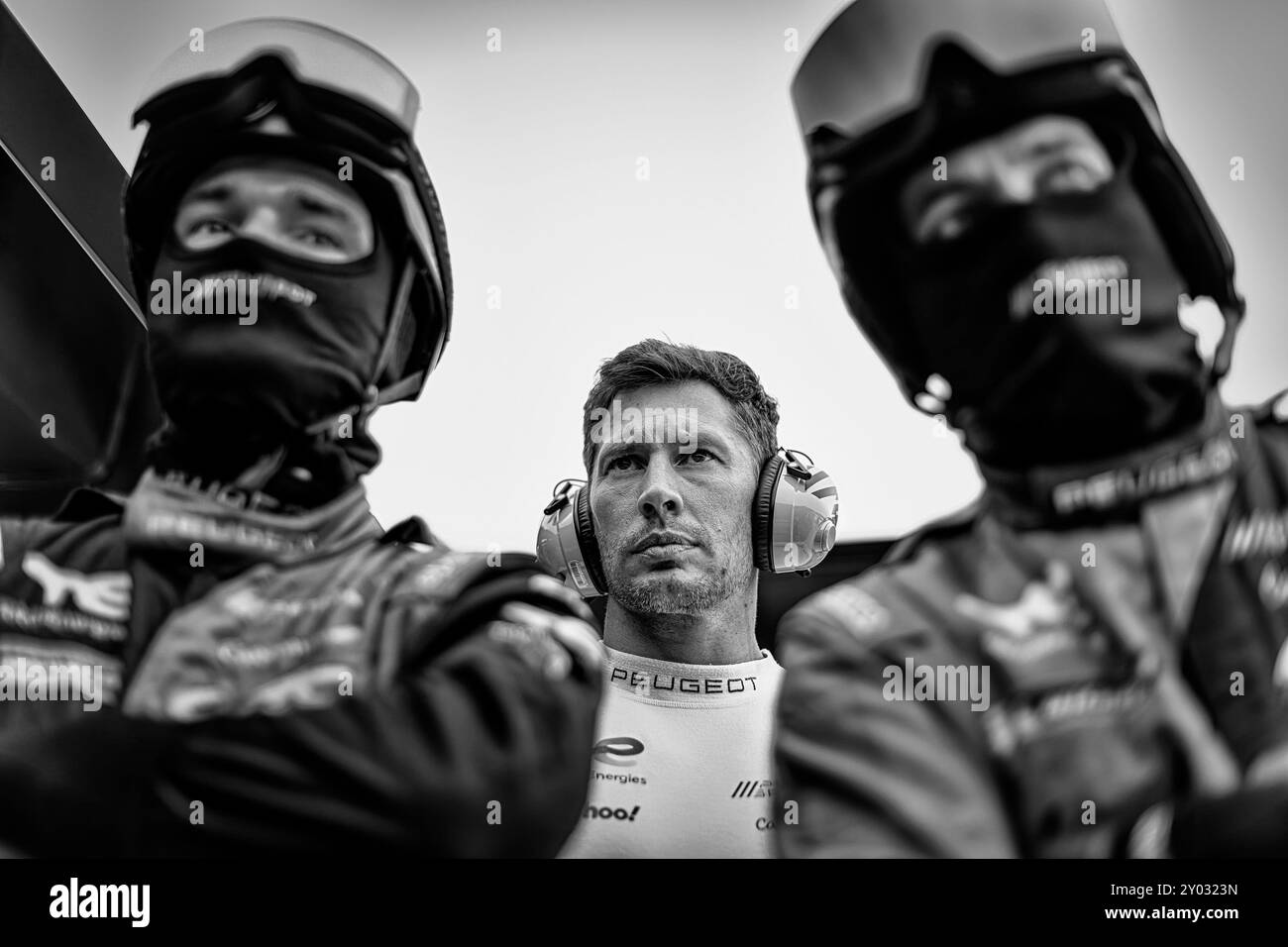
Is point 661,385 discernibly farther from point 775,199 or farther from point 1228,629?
point 1228,629

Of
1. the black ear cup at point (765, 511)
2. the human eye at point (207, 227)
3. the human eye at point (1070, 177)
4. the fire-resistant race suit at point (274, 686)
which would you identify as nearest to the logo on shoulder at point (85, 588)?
the fire-resistant race suit at point (274, 686)

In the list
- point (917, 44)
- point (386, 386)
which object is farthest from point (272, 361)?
point (917, 44)

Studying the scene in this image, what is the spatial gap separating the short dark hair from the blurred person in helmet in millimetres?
360

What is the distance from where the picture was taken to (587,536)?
2.49 metres

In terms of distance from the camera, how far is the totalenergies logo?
93.8 inches

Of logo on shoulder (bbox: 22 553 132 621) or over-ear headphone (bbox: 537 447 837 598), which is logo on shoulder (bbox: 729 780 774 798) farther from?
logo on shoulder (bbox: 22 553 132 621)

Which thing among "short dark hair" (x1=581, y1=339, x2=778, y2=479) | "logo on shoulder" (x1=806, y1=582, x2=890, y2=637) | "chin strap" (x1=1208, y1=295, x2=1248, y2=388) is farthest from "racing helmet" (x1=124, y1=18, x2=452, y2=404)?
"chin strap" (x1=1208, y1=295, x2=1248, y2=388)

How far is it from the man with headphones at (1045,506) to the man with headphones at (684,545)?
0.61 ft

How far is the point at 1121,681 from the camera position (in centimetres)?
220
